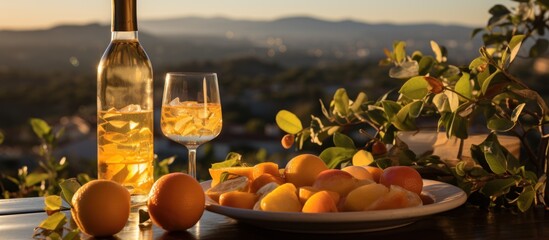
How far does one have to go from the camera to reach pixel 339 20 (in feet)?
41.6

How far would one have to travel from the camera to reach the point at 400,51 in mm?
1484

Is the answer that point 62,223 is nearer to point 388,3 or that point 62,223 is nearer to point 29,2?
point 388,3

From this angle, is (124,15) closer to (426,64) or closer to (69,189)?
(69,189)

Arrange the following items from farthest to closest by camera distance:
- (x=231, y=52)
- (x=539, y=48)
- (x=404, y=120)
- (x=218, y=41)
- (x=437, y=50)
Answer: (x=231, y=52)
(x=218, y=41)
(x=539, y=48)
(x=437, y=50)
(x=404, y=120)

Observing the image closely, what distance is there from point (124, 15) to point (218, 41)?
1266cm

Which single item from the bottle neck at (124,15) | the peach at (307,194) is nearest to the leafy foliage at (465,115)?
the peach at (307,194)

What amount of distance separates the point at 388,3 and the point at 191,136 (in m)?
9.96

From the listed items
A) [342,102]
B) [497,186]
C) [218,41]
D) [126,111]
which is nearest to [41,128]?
[126,111]

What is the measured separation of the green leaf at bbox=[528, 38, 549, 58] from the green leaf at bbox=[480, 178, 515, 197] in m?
0.58

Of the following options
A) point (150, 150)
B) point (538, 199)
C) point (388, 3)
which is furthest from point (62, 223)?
point (388, 3)

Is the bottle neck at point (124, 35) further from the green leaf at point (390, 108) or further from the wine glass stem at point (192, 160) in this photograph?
the green leaf at point (390, 108)

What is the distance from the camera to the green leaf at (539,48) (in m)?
1.60

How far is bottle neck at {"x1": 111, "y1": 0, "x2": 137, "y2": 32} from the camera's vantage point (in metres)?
1.12

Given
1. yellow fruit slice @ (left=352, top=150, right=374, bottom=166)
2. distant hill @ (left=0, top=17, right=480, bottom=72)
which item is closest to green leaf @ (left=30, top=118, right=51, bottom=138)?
yellow fruit slice @ (left=352, top=150, right=374, bottom=166)
